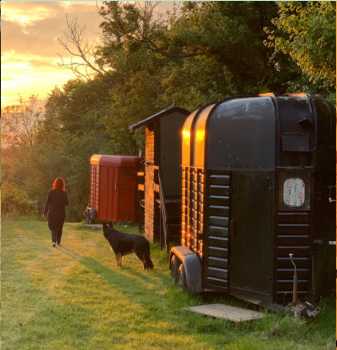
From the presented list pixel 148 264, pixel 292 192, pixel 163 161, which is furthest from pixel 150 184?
pixel 292 192

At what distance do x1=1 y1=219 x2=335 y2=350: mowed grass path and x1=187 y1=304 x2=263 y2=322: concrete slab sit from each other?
118mm

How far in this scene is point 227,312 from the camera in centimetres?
962

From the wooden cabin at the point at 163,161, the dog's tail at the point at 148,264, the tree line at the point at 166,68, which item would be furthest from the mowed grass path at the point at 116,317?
the tree line at the point at 166,68

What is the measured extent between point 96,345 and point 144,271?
5.49 m

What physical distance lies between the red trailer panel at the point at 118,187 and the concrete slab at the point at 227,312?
40.1ft

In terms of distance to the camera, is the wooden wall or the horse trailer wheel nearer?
the horse trailer wheel

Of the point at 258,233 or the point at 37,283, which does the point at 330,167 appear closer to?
the point at 258,233

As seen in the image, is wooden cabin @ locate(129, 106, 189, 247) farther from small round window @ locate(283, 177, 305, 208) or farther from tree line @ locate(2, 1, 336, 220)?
small round window @ locate(283, 177, 305, 208)

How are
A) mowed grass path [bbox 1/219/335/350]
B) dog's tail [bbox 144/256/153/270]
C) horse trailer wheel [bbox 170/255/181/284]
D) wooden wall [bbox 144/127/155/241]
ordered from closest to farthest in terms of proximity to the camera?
mowed grass path [bbox 1/219/335/350]
horse trailer wheel [bbox 170/255/181/284]
dog's tail [bbox 144/256/153/270]
wooden wall [bbox 144/127/155/241]

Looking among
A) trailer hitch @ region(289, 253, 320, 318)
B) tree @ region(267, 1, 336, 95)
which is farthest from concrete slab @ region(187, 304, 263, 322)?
tree @ region(267, 1, 336, 95)

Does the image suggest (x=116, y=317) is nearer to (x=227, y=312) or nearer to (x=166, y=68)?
(x=227, y=312)

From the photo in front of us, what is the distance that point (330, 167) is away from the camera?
988cm

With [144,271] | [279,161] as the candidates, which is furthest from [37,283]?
[279,161]

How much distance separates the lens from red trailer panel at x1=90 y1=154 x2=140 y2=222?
72.2 feet
